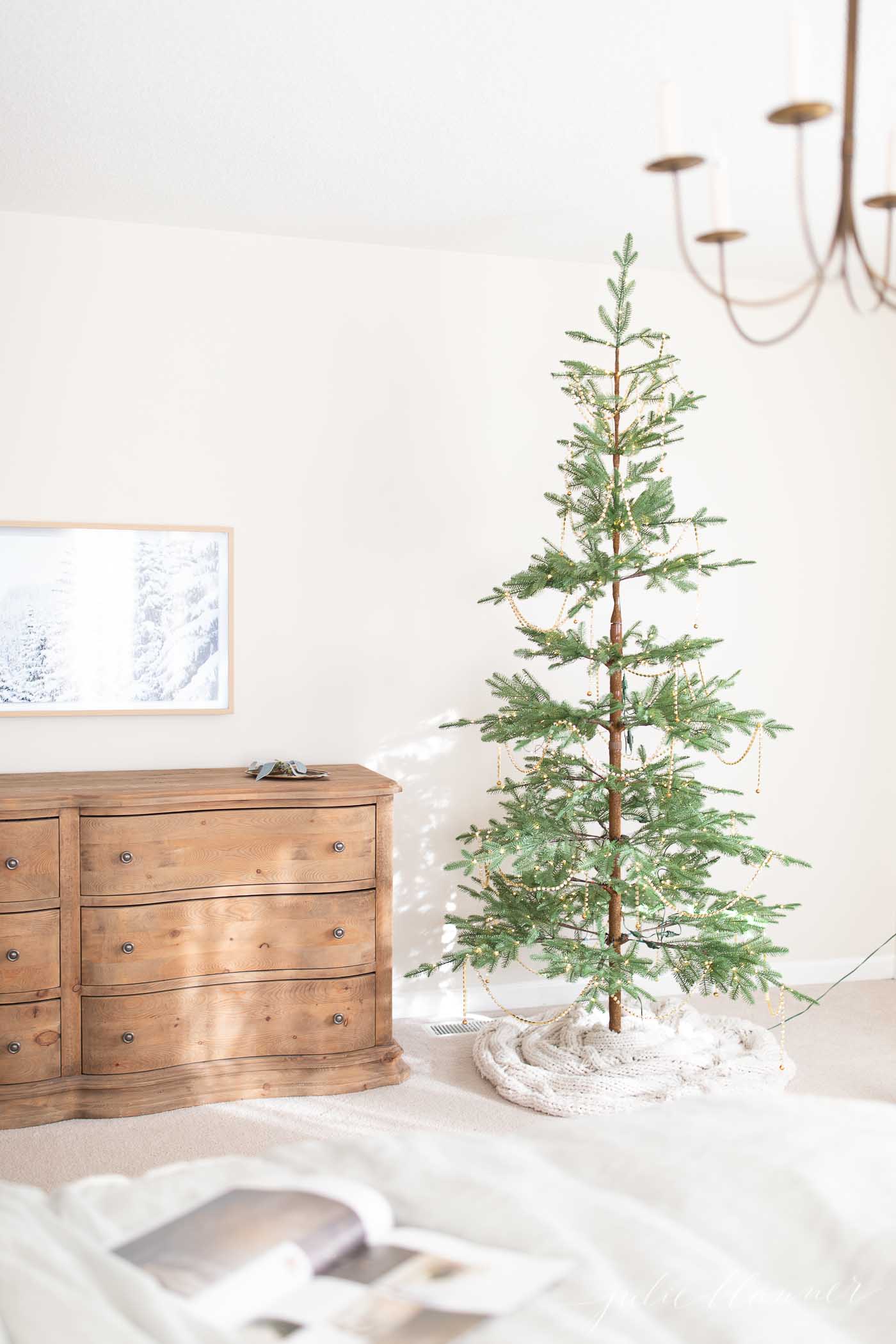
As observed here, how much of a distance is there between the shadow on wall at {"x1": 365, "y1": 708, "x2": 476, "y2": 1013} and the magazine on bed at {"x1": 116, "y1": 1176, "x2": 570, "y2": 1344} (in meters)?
2.73

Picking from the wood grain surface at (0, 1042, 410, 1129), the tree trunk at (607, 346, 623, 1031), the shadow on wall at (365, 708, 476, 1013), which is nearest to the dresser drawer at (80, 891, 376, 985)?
the wood grain surface at (0, 1042, 410, 1129)

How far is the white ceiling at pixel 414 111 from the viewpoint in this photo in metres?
2.41

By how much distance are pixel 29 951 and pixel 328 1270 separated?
2238 mm

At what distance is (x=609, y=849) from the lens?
3268 millimetres

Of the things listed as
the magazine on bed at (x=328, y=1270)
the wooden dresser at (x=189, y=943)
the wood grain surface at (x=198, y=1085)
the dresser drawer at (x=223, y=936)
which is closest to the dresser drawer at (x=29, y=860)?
the wooden dresser at (x=189, y=943)

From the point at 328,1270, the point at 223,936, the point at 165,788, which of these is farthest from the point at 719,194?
the point at 223,936

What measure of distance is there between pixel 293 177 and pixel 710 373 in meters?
1.79

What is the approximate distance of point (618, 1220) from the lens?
1242 millimetres

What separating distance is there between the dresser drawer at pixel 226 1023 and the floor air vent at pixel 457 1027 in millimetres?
504

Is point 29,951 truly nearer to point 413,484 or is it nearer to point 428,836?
point 428,836

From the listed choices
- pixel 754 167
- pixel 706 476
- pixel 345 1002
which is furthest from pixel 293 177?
pixel 345 1002

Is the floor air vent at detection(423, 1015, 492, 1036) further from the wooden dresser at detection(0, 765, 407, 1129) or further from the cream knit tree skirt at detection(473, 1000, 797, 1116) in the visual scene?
the wooden dresser at detection(0, 765, 407, 1129)

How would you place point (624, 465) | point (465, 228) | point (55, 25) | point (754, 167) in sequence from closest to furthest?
point (55, 25) < point (754, 167) < point (465, 228) < point (624, 465)

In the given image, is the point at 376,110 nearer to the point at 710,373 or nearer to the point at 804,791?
the point at 710,373
